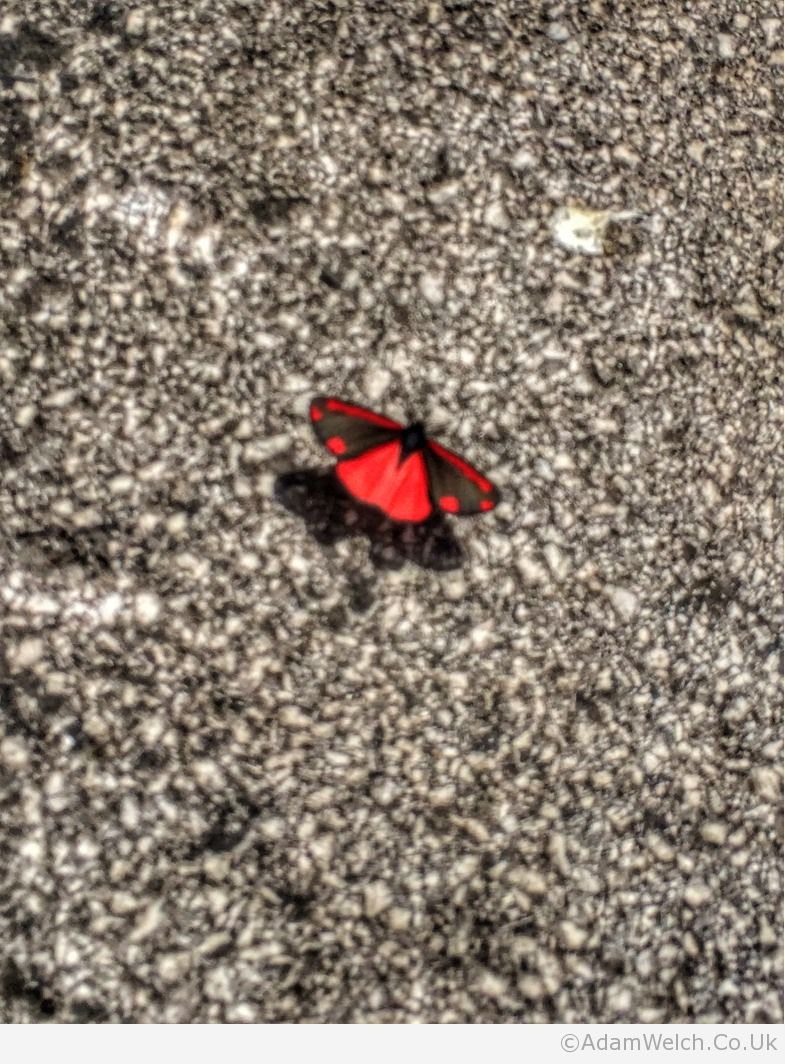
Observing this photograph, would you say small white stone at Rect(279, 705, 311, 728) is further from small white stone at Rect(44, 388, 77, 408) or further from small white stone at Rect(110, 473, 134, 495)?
small white stone at Rect(44, 388, 77, 408)

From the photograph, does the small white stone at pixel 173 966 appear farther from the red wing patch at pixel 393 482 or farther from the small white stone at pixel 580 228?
the small white stone at pixel 580 228

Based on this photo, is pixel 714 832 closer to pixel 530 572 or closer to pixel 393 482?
pixel 530 572

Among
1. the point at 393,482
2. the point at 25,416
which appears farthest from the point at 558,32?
the point at 25,416

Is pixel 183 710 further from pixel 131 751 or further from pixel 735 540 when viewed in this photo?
pixel 735 540

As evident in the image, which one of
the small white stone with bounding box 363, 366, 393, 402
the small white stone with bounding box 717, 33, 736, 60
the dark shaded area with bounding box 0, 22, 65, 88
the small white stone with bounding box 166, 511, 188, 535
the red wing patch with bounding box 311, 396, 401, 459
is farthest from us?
the small white stone with bounding box 717, 33, 736, 60

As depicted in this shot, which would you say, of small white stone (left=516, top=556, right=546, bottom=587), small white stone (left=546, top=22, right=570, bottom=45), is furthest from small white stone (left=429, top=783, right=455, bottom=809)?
small white stone (left=546, top=22, right=570, bottom=45)

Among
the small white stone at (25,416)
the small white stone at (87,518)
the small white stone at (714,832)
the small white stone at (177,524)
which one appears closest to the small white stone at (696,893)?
the small white stone at (714,832)
